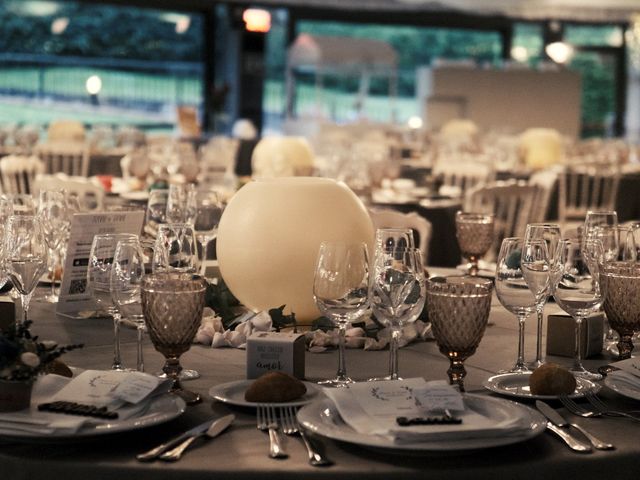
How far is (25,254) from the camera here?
2.32 meters

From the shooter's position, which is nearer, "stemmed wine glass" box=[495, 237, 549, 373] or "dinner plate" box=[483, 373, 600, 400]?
"dinner plate" box=[483, 373, 600, 400]

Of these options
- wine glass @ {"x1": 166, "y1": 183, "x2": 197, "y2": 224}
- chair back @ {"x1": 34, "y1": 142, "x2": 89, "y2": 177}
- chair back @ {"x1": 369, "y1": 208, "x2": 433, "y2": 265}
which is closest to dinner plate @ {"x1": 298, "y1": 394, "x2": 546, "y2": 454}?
wine glass @ {"x1": 166, "y1": 183, "x2": 197, "y2": 224}

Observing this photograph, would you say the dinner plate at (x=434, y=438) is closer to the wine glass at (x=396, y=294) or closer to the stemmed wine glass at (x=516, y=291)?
the wine glass at (x=396, y=294)

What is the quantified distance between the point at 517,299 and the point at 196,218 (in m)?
1.20

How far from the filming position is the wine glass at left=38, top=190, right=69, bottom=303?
2887 mm

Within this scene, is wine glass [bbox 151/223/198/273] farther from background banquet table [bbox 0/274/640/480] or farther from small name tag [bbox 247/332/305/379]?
background banquet table [bbox 0/274/640/480]

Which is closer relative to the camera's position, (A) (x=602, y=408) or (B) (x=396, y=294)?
(A) (x=602, y=408)

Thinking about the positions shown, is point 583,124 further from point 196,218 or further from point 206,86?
point 196,218

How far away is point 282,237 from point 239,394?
2.38 feet

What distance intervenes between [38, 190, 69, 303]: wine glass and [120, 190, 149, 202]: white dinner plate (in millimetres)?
2869

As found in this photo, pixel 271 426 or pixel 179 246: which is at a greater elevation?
pixel 179 246

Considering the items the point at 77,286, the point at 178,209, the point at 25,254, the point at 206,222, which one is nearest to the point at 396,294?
the point at 25,254

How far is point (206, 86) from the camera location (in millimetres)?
17906

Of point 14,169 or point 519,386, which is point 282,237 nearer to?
point 519,386
